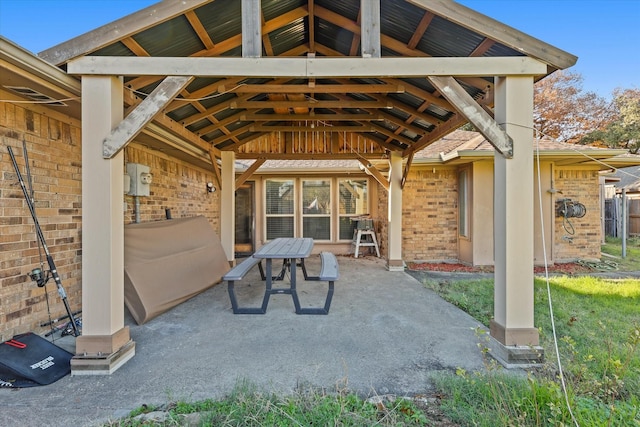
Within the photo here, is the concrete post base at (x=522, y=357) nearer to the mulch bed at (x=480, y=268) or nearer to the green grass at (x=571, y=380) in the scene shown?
the green grass at (x=571, y=380)

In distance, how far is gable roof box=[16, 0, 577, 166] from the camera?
273 cm

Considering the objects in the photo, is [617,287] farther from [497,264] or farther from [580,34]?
[580,34]

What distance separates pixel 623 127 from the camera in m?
16.6

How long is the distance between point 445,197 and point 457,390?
625 centimetres

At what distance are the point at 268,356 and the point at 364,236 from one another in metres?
6.15

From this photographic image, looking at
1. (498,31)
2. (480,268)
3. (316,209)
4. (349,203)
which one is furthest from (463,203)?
(498,31)

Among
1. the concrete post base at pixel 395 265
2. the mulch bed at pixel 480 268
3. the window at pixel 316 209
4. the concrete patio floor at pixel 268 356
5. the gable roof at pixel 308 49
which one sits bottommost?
the concrete patio floor at pixel 268 356

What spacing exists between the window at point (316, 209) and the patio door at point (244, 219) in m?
1.56

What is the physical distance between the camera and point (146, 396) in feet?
7.35

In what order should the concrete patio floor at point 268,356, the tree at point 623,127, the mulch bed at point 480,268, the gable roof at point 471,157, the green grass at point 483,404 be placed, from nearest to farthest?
the green grass at point 483,404 → the concrete patio floor at point 268,356 → the gable roof at point 471,157 → the mulch bed at point 480,268 → the tree at point 623,127

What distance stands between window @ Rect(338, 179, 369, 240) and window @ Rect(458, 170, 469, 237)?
2.54m

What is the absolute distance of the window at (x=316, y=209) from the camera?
8914 millimetres

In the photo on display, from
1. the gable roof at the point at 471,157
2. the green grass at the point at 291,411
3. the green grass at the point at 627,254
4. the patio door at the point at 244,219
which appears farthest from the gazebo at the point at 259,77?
the green grass at the point at 627,254

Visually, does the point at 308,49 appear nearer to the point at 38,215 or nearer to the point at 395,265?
the point at 38,215
